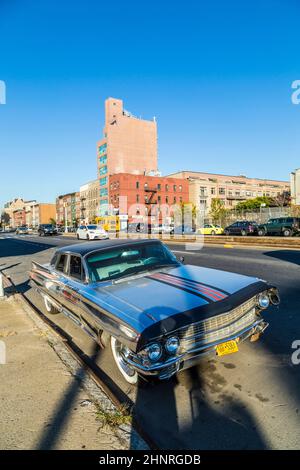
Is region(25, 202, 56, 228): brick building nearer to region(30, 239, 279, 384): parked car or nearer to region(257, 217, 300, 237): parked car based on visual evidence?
region(257, 217, 300, 237): parked car

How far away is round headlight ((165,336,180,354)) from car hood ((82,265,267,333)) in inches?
5.6

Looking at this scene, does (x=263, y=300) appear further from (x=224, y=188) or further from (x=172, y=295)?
(x=224, y=188)

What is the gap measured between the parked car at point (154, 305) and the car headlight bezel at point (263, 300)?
2 centimetres

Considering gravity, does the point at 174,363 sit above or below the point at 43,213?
below

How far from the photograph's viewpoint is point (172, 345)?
2.82m

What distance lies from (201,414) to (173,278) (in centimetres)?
164

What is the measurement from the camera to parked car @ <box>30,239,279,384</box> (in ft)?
9.23

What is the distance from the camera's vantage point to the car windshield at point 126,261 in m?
4.31

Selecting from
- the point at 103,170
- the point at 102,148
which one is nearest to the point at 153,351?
the point at 103,170

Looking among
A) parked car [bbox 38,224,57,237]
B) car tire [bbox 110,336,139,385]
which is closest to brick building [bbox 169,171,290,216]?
parked car [bbox 38,224,57,237]

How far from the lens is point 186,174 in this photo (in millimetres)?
95188

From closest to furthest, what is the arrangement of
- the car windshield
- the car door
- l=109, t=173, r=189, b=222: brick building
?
the car door, the car windshield, l=109, t=173, r=189, b=222: brick building

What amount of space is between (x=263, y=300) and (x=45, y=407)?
2.74m

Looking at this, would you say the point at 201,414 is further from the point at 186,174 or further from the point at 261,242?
the point at 186,174
